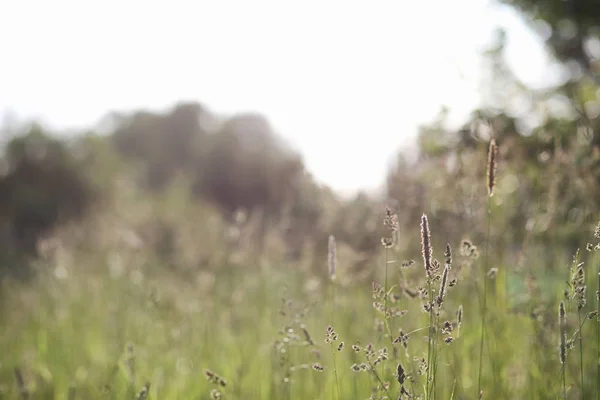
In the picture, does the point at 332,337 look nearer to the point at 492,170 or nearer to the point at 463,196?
the point at 492,170

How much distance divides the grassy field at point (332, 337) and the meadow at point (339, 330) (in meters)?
0.01

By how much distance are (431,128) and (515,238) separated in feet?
2.82

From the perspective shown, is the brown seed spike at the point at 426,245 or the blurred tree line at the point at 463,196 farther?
the blurred tree line at the point at 463,196

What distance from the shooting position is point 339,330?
298cm

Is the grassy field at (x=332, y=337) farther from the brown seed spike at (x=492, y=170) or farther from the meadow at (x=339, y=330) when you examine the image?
the brown seed spike at (x=492, y=170)

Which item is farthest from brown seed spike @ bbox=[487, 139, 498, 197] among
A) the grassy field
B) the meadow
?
the grassy field

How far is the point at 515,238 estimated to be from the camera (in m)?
3.18

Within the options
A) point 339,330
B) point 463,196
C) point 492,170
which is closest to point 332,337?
point 492,170

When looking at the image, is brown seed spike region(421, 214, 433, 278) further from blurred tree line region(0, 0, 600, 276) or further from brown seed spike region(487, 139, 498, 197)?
blurred tree line region(0, 0, 600, 276)

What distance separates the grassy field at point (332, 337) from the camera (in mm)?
1560

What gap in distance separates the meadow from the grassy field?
0.04ft

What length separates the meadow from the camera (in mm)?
1459

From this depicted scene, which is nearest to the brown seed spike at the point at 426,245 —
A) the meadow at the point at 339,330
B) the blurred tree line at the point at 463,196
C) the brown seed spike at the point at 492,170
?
the meadow at the point at 339,330

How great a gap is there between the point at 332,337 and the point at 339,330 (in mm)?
1815
